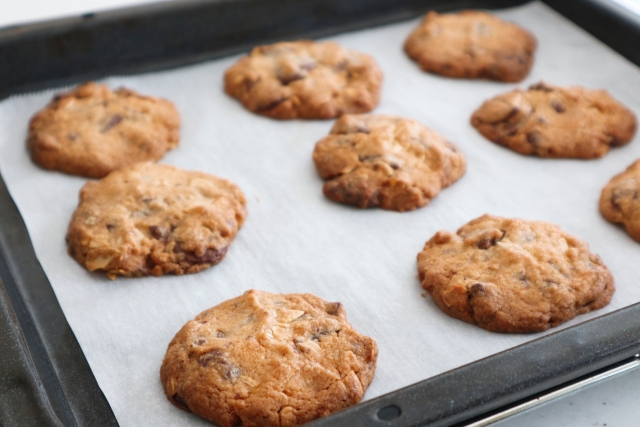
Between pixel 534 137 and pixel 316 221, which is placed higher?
pixel 534 137

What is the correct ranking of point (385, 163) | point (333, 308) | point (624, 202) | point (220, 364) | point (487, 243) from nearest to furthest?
point (220, 364), point (333, 308), point (487, 243), point (624, 202), point (385, 163)

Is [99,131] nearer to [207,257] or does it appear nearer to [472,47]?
[207,257]

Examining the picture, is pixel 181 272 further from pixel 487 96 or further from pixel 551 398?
pixel 487 96

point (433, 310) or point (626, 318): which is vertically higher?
point (626, 318)

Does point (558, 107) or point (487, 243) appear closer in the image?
point (487, 243)

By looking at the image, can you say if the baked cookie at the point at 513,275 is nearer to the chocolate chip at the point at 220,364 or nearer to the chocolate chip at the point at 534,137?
the chocolate chip at the point at 534,137

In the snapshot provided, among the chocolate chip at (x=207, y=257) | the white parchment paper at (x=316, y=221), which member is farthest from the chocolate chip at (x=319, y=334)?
the chocolate chip at (x=207, y=257)

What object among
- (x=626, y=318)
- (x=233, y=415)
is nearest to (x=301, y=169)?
(x=233, y=415)

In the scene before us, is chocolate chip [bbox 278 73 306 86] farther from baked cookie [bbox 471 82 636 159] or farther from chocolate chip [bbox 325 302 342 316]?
chocolate chip [bbox 325 302 342 316]

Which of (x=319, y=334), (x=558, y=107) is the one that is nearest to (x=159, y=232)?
(x=319, y=334)
